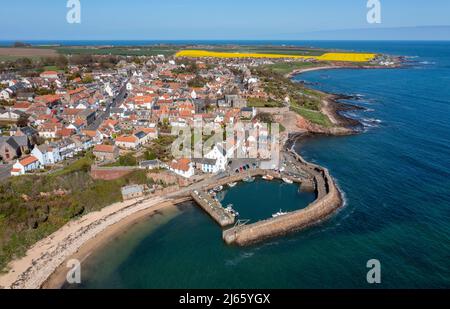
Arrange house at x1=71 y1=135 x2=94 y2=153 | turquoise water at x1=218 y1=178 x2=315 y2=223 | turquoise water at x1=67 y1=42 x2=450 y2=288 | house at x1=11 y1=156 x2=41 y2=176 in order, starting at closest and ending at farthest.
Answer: turquoise water at x1=67 y1=42 x2=450 y2=288 → turquoise water at x1=218 y1=178 x2=315 y2=223 → house at x1=11 y1=156 x2=41 y2=176 → house at x1=71 y1=135 x2=94 y2=153

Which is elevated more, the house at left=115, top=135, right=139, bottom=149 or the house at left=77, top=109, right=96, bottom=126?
the house at left=77, top=109, right=96, bottom=126

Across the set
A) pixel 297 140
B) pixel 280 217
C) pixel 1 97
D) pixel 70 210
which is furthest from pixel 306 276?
pixel 1 97

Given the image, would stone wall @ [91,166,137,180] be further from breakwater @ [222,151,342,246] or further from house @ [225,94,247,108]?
house @ [225,94,247,108]

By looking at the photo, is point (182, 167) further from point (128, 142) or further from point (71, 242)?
point (71, 242)

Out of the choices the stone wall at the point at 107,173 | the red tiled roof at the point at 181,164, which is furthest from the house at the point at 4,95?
the red tiled roof at the point at 181,164

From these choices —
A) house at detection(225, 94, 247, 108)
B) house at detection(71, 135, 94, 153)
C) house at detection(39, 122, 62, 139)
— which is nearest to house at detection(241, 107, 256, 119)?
house at detection(225, 94, 247, 108)

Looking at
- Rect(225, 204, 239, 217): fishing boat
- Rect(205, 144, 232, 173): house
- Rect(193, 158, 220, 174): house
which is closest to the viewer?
Rect(225, 204, 239, 217): fishing boat

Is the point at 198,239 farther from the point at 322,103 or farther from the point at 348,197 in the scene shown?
the point at 322,103

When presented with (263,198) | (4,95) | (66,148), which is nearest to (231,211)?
(263,198)
